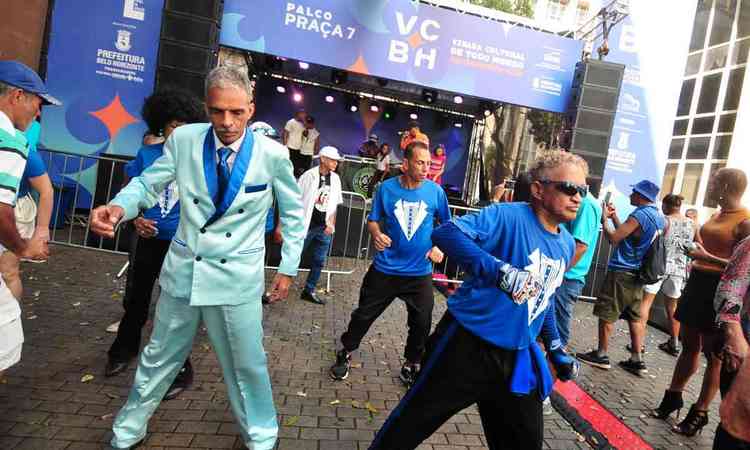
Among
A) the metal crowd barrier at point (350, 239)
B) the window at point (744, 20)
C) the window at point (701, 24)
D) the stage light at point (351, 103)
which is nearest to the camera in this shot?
the metal crowd barrier at point (350, 239)

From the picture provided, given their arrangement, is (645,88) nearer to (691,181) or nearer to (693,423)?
(693,423)

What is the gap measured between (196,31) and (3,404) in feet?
25.2

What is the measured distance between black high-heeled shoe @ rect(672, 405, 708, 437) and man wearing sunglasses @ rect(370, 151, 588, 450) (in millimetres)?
2665

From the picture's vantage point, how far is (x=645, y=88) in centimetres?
1125

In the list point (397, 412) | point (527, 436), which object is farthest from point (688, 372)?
point (397, 412)

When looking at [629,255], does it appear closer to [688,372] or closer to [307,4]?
[688,372]

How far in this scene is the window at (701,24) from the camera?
23.4 meters

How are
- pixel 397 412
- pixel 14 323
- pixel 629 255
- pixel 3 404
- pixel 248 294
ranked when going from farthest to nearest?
1. pixel 629 255
2. pixel 3 404
3. pixel 248 294
4. pixel 397 412
5. pixel 14 323

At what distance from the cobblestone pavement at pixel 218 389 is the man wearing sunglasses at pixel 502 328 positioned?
44.1 inches

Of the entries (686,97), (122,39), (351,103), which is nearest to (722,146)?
(686,97)

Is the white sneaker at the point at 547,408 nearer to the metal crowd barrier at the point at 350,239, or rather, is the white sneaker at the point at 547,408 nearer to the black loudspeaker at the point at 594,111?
the metal crowd barrier at the point at 350,239

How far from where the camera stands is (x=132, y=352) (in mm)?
3797

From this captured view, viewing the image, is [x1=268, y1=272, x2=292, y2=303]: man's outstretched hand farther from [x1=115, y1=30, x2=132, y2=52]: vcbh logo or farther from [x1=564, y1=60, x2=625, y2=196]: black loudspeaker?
[x1=564, y1=60, x2=625, y2=196]: black loudspeaker

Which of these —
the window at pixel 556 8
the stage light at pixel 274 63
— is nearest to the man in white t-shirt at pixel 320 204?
the stage light at pixel 274 63
